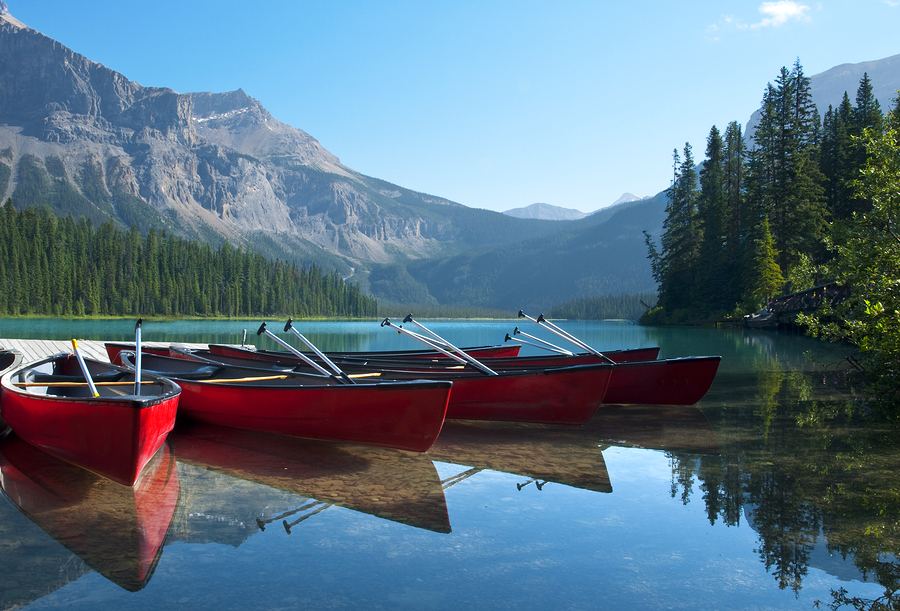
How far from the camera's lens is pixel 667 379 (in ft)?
56.0

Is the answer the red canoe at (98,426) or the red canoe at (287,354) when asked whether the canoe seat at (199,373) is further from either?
the red canoe at (98,426)

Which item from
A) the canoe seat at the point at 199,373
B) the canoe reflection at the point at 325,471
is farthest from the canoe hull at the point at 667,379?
the canoe seat at the point at 199,373

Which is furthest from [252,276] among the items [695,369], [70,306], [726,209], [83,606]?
[83,606]

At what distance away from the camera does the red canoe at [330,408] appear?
36.5 ft

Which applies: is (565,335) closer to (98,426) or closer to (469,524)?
(469,524)

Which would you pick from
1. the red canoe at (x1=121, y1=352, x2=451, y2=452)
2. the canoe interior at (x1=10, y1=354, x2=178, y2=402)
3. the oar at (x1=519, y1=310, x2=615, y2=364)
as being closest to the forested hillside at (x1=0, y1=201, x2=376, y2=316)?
the canoe interior at (x1=10, y1=354, x2=178, y2=402)

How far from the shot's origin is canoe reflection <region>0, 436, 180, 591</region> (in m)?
6.67

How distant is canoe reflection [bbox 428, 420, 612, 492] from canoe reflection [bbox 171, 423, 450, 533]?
103cm

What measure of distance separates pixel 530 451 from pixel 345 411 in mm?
3320

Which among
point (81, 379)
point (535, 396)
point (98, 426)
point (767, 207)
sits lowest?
point (535, 396)

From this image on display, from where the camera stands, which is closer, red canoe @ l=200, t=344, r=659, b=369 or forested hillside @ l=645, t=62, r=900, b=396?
red canoe @ l=200, t=344, r=659, b=369

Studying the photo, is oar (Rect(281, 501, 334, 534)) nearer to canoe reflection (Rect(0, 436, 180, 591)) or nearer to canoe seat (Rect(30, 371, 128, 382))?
canoe reflection (Rect(0, 436, 180, 591))

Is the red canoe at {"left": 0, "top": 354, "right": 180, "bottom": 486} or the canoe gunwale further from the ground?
the canoe gunwale

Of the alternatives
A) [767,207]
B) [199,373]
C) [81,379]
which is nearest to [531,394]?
[199,373]
